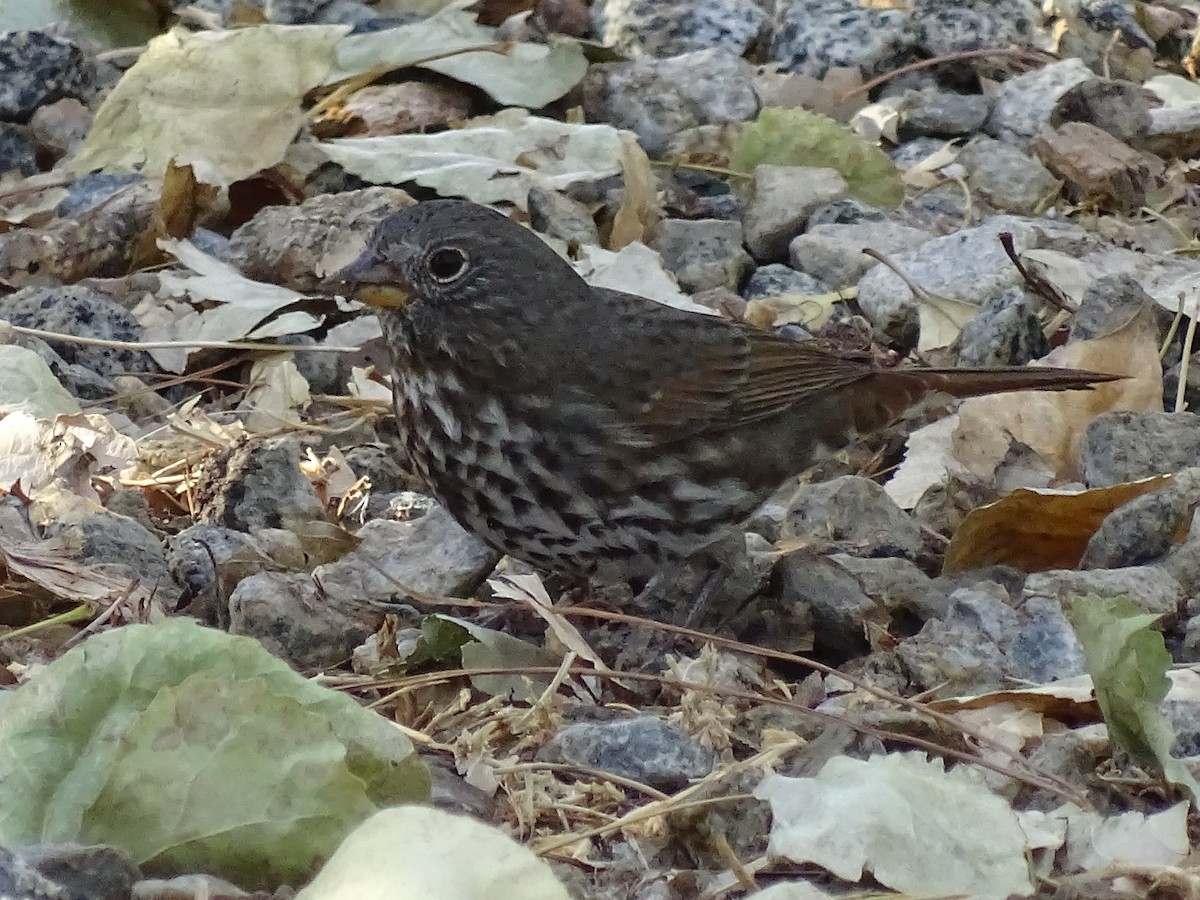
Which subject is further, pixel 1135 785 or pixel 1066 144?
pixel 1066 144

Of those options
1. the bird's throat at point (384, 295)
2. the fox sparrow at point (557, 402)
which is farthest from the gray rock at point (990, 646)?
the bird's throat at point (384, 295)

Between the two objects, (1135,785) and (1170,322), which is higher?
(1135,785)

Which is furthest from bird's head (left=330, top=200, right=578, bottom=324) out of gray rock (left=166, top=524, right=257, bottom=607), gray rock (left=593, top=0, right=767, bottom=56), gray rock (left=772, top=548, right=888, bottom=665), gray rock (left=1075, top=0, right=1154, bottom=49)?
gray rock (left=1075, top=0, right=1154, bottom=49)

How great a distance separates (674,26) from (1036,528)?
2814 millimetres

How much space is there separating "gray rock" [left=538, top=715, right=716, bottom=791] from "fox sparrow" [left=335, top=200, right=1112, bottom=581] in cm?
82

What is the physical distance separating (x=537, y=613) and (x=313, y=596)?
39 centimetres

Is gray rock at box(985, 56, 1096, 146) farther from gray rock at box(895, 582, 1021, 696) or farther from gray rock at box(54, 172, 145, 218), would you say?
gray rock at box(895, 582, 1021, 696)

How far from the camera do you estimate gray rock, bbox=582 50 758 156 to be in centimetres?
534

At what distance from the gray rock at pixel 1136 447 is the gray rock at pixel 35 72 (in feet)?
10.1

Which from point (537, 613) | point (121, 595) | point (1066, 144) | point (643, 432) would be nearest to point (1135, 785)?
point (537, 613)

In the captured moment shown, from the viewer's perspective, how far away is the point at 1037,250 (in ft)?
15.1

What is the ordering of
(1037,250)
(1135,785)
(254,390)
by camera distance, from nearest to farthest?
(1135,785) < (254,390) < (1037,250)

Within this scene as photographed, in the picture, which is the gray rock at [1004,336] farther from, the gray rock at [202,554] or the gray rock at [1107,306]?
the gray rock at [202,554]

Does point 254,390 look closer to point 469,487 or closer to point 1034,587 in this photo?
point 469,487
